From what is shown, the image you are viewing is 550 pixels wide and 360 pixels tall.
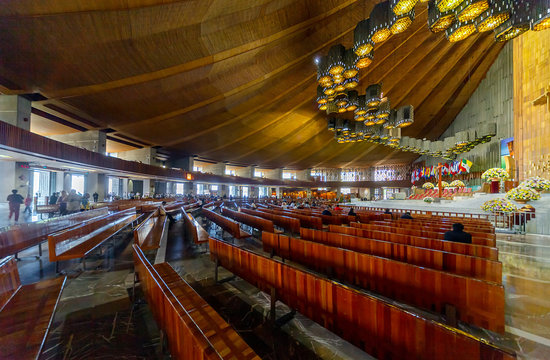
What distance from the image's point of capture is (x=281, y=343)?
1.86 m

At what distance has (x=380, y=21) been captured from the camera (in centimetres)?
587

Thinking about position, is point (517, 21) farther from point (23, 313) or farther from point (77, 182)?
point (77, 182)

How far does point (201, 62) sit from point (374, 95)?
8030mm

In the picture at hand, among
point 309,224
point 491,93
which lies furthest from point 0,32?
point 491,93

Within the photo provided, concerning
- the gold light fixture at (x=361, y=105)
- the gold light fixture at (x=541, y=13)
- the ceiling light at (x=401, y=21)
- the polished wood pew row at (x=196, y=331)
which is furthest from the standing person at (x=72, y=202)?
the gold light fixture at (x=541, y=13)

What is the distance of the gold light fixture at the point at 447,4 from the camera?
4.66 metres

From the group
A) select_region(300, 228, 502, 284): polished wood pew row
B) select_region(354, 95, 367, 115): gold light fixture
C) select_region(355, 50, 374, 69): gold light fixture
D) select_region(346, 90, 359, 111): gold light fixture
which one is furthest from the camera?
select_region(354, 95, 367, 115): gold light fixture

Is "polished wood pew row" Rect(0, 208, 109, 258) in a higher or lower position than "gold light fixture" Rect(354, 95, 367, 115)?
lower

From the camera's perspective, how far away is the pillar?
827 cm

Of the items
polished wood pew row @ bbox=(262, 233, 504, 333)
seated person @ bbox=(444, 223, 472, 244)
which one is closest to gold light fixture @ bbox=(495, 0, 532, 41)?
seated person @ bbox=(444, 223, 472, 244)

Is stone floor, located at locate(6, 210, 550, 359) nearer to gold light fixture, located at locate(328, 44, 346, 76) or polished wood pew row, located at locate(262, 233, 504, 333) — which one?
polished wood pew row, located at locate(262, 233, 504, 333)

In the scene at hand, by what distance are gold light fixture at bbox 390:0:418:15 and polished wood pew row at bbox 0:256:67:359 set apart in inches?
305

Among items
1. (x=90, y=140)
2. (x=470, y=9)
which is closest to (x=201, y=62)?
(x=470, y=9)

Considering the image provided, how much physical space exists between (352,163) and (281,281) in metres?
30.7
